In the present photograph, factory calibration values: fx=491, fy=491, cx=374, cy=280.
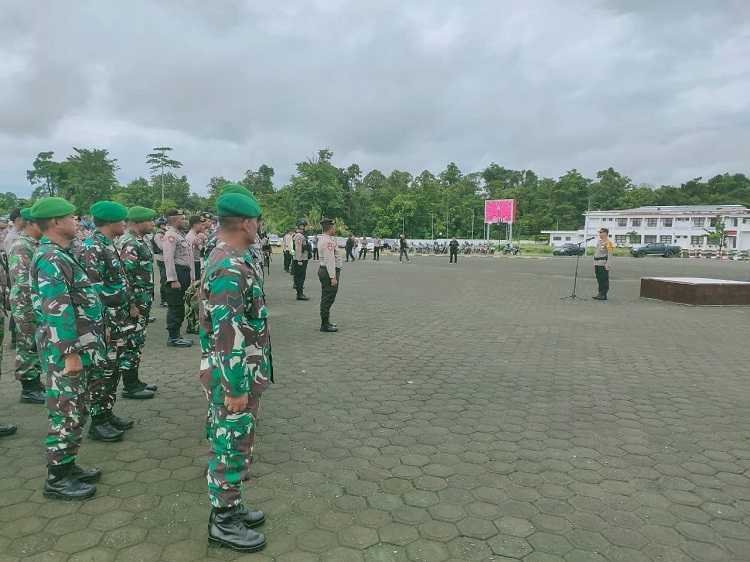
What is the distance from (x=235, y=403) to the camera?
246 centimetres

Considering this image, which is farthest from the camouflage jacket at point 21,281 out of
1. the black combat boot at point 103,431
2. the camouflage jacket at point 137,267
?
the black combat boot at point 103,431

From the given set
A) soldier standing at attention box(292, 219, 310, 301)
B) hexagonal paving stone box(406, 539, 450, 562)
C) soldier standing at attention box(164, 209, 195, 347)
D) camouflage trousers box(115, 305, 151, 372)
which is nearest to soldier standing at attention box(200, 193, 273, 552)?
hexagonal paving stone box(406, 539, 450, 562)

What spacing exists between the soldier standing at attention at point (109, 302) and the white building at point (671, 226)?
70.5 m

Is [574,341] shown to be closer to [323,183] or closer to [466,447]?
[466,447]

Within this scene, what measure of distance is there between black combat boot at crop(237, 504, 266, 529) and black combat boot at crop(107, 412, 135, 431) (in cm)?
186

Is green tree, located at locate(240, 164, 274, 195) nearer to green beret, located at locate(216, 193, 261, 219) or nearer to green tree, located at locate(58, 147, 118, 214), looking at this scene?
green tree, located at locate(58, 147, 118, 214)

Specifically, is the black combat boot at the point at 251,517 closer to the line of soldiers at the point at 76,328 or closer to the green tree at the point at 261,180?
the line of soldiers at the point at 76,328

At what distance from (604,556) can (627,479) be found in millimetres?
967

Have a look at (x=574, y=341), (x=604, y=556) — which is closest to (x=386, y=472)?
(x=604, y=556)

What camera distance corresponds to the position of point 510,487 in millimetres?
3217

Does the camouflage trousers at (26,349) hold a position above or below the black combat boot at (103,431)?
above

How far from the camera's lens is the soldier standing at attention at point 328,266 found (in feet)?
25.8

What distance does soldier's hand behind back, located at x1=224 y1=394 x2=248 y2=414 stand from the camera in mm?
2463

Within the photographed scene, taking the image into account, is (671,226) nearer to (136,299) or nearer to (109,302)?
(136,299)
